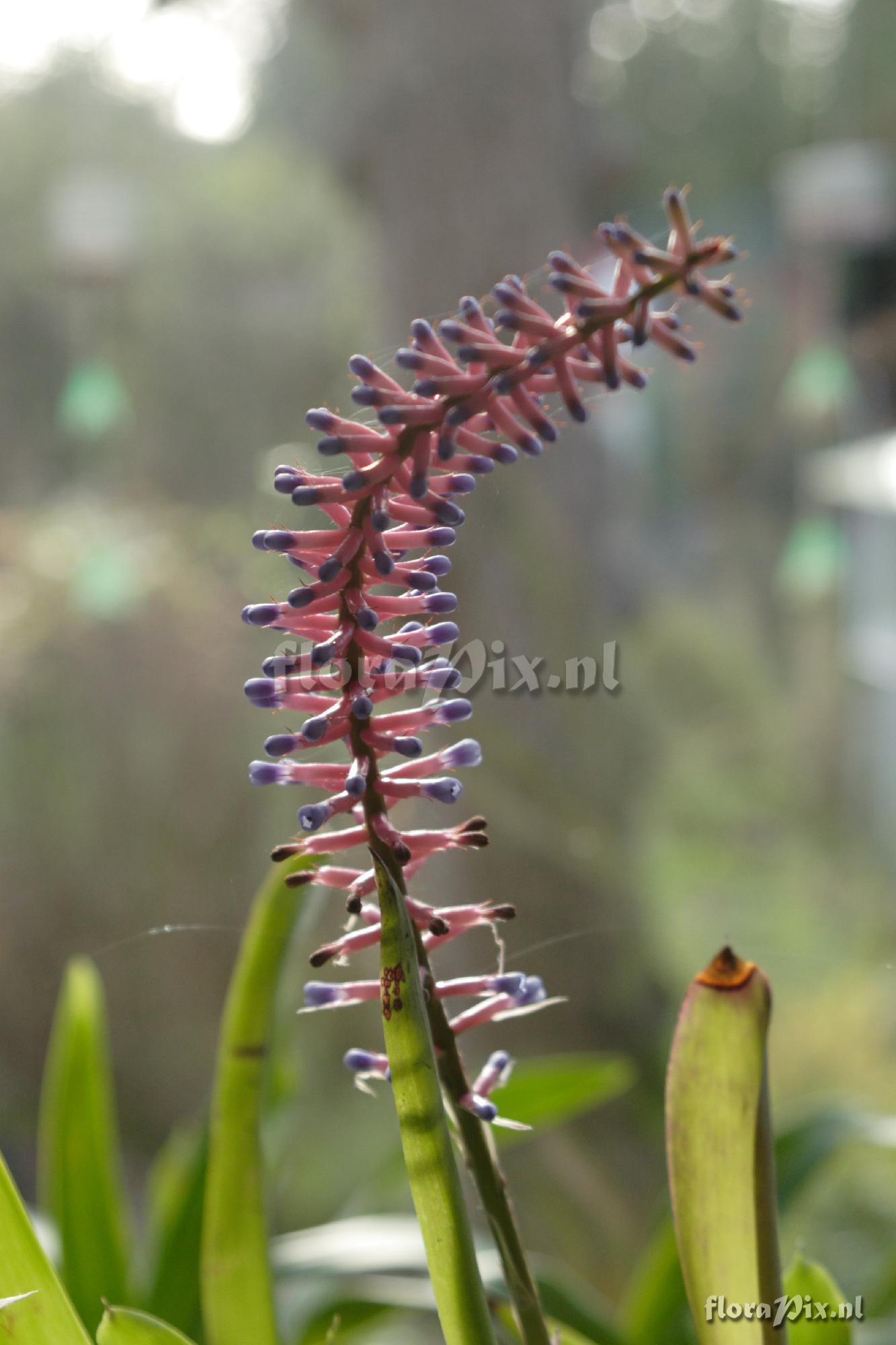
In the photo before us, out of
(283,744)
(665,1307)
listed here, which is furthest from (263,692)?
(665,1307)

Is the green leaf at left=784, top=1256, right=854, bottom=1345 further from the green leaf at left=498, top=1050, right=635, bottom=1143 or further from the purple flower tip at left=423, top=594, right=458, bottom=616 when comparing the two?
the purple flower tip at left=423, top=594, right=458, bottom=616

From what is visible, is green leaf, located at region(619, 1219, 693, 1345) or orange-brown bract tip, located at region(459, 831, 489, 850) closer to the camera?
orange-brown bract tip, located at region(459, 831, 489, 850)

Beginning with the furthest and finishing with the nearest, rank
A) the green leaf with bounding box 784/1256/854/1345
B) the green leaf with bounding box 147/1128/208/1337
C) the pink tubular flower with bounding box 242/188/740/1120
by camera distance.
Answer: the green leaf with bounding box 147/1128/208/1337 < the green leaf with bounding box 784/1256/854/1345 < the pink tubular flower with bounding box 242/188/740/1120

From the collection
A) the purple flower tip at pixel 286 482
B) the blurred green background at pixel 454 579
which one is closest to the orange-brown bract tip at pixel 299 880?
the purple flower tip at pixel 286 482

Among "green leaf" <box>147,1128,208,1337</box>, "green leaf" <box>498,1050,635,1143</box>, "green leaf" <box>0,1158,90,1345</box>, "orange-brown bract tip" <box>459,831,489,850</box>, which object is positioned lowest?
"green leaf" <box>147,1128,208,1337</box>

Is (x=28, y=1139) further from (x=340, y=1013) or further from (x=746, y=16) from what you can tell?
(x=746, y=16)

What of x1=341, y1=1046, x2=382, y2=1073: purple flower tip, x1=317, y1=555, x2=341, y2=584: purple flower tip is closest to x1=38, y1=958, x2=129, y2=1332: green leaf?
x1=341, y1=1046, x2=382, y2=1073: purple flower tip

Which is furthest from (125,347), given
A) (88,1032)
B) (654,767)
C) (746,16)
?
(746,16)
